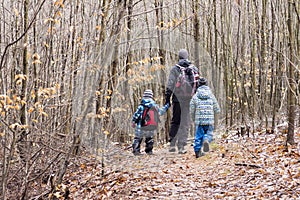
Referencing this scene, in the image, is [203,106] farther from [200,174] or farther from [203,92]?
[200,174]

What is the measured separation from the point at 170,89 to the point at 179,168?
1682mm

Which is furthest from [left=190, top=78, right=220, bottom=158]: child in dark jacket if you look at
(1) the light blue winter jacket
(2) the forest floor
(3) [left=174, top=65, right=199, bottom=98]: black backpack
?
(2) the forest floor

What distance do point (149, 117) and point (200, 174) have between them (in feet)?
5.61

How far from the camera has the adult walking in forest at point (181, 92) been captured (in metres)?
8.11

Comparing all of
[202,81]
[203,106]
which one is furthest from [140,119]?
[202,81]

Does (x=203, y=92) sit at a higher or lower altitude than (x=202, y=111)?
higher

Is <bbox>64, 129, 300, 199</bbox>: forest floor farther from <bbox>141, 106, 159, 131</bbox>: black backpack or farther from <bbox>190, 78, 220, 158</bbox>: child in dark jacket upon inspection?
<bbox>141, 106, 159, 131</bbox>: black backpack

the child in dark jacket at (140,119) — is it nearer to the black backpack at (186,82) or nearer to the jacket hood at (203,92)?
the black backpack at (186,82)

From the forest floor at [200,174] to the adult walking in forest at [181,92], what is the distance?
0.51 m

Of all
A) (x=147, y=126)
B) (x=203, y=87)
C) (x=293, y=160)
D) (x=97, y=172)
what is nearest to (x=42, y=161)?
(x=97, y=172)

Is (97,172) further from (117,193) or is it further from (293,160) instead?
(293,160)

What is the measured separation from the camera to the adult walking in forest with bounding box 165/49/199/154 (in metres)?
8.11

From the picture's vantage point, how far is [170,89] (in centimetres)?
811

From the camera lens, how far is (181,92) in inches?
322
